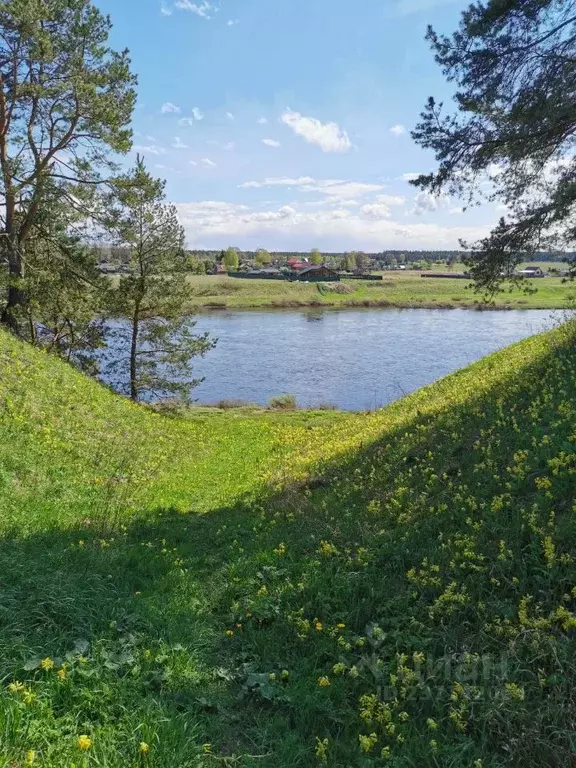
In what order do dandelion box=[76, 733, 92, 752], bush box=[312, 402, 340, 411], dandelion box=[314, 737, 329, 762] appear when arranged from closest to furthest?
dandelion box=[76, 733, 92, 752] < dandelion box=[314, 737, 329, 762] < bush box=[312, 402, 340, 411]

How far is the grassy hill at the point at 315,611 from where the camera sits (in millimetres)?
3125

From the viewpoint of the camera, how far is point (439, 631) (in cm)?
407

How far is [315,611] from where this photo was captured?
184 inches

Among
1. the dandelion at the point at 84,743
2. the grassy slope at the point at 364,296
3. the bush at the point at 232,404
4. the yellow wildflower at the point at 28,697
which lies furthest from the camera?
the grassy slope at the point at 364,296

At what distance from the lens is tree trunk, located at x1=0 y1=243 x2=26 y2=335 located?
16.9 meters

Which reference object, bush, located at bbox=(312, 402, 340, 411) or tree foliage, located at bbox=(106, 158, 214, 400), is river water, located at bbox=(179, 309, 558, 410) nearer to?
bush, located at bbox=(312, 402, 340, 411)

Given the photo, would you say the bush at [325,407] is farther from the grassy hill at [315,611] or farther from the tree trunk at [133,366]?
the grassy hill at [315,611]

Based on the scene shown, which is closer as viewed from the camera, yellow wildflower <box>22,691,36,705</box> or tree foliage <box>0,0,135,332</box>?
yellow wildflower <box>22,691,36,705</box>

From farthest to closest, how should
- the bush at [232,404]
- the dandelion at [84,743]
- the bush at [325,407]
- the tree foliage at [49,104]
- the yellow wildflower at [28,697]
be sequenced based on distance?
the bush at [232,404] < the bush at [325,407] < the tree foliage at [49,104] < the yellow wildflower at [28,697] < the dandelion at [84,743]

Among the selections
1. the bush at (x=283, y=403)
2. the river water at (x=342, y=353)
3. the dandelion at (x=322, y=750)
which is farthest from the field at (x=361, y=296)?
the dandelion at (x=322, y=750)

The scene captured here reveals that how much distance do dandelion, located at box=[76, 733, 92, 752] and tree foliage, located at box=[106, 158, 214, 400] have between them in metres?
18.1

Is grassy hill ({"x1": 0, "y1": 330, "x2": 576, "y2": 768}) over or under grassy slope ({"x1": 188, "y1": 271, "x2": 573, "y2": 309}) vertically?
under

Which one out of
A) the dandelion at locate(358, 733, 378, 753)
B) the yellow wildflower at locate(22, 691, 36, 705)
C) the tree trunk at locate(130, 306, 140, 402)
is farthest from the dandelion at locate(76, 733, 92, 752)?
the tree trunk at locate(130, 306, 140, 402)

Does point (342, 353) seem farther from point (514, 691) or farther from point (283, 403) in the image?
point (514, 691)
